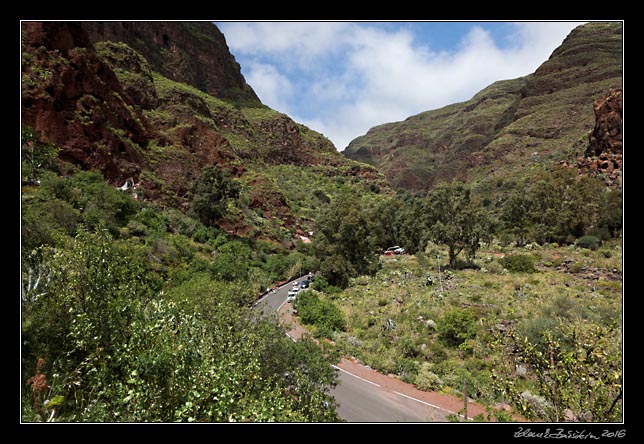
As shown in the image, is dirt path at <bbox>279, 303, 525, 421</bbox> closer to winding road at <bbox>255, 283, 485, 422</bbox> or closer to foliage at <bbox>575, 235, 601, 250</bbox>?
winding road at <bbox>255, 283, 485, 422</bbox>

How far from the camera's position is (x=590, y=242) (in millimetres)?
32125

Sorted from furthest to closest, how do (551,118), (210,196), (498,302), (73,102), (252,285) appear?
(551,118) → (210,196) → (73,102) → (252,285) → (498,302)

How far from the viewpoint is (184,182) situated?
34719 millimetres

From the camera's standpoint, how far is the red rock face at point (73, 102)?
24.4 meters

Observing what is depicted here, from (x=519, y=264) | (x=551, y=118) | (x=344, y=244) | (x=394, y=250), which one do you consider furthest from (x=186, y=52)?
(x=551, y=118)

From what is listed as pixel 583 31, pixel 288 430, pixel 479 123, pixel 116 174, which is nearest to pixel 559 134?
pixel 583 31

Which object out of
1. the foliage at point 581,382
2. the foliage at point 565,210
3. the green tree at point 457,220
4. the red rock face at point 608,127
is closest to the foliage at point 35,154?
the foliage at point 581,382

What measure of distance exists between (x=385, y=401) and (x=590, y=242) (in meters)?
31.5

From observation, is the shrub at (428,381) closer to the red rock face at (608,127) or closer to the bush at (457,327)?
the bush at (457,327)

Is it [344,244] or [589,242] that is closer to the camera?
[344,244]

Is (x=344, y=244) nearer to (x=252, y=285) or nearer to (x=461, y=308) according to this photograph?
(x=252, y=285)

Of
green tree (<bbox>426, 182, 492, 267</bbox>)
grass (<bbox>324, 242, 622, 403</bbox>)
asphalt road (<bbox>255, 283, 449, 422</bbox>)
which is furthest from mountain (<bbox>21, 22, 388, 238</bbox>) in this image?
asphalt road (<bbox>255, 283, 449, 422</bbox>)

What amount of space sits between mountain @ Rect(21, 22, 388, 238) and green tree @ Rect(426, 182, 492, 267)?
1867cm

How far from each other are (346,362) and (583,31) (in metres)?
157
